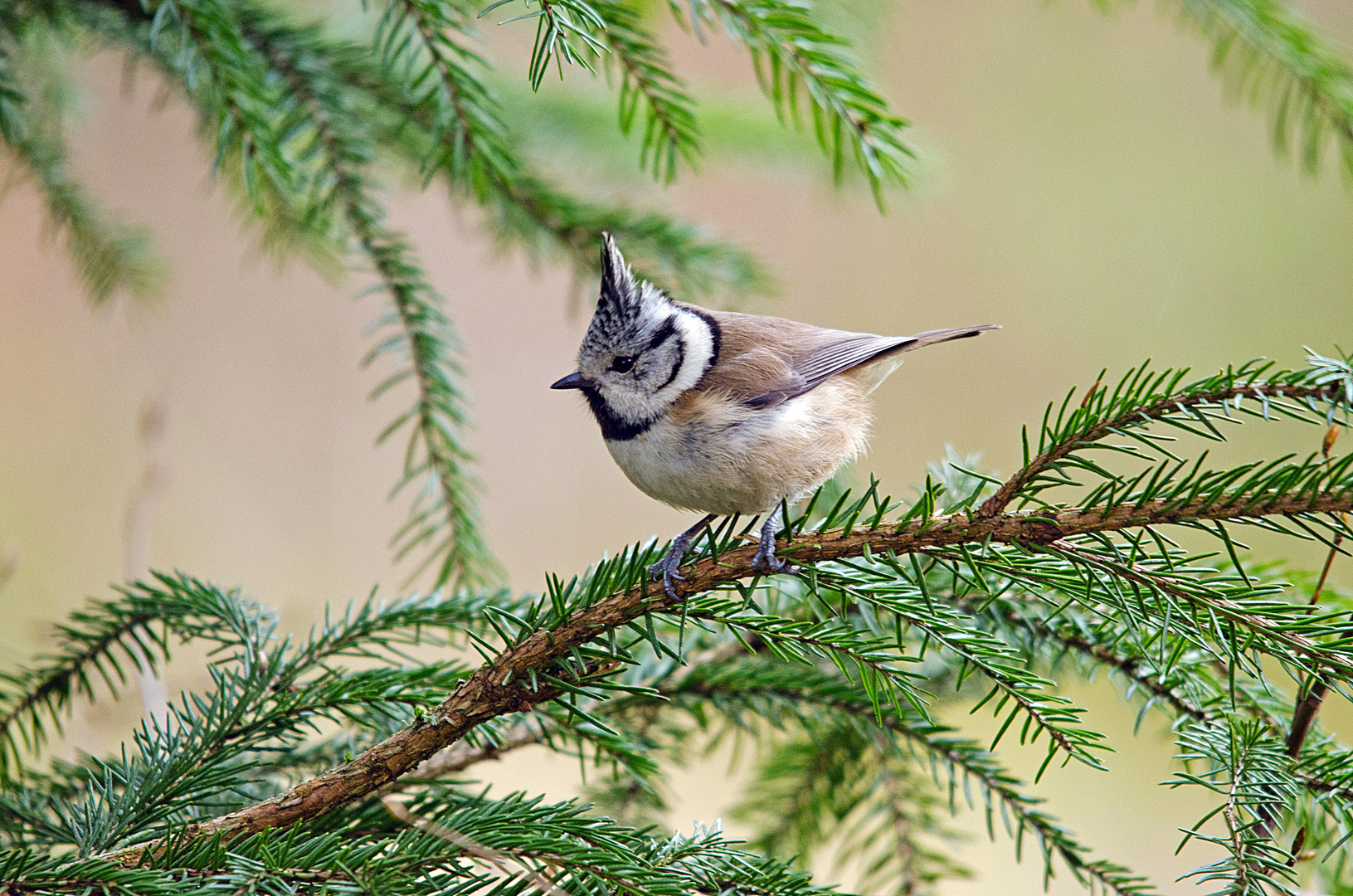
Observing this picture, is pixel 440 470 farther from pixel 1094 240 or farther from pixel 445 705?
pixel 1094 240

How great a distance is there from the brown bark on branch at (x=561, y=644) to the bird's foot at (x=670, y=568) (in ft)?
0.11

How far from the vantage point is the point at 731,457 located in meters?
1.44

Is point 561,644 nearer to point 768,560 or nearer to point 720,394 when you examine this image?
point 768,560

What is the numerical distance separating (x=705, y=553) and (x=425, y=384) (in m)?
0.56

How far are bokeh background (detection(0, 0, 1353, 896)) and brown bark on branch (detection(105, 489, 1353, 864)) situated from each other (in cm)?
232

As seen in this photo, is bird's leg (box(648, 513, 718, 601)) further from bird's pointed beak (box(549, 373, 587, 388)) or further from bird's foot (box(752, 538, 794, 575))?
bird's pointed beak (box(549, 373, 587, 388))

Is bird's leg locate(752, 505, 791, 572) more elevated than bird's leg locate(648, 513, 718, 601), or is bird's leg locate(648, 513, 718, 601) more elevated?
bird's leg locate(648, 513, 718, 601)

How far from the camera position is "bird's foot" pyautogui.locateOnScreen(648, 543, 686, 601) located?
97 cm

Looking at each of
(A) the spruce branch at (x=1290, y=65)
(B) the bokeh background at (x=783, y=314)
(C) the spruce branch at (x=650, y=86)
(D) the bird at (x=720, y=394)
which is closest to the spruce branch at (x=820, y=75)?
(C) the spruce branch at (x=650, y=86)

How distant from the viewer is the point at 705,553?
1081 mm

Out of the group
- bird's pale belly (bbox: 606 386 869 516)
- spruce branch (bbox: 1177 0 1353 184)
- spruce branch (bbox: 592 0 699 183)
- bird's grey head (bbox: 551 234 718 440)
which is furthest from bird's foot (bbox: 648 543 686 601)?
spruce branch (bbox: 1177 0 1353 184)

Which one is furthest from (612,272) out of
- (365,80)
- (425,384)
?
(365,80)

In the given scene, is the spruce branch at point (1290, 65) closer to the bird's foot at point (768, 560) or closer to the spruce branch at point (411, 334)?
the bird's foot at point (768, 560)

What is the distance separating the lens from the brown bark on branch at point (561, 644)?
766 millimetres
